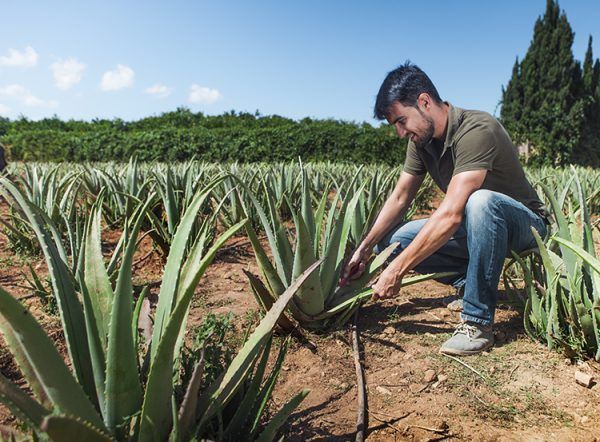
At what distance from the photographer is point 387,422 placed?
1435 mm

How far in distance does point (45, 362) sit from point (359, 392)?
1.01m

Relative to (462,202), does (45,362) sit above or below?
below

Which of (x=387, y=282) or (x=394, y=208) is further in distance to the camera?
(x=394, y=208)

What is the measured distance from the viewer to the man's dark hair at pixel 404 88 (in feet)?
6.88

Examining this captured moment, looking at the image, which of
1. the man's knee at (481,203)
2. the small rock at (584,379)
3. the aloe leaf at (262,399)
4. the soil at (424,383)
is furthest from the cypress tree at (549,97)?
the aloe leaf at (262,399)

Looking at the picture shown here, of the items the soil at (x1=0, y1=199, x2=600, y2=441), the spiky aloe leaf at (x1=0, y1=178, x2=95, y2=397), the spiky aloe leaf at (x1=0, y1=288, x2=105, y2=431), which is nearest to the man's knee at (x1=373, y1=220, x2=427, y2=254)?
the soil at (x1=0, y1=199, x2=600, y2=441)

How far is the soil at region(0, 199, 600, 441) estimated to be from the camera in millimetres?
1399

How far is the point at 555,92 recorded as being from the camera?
1825 centimetres

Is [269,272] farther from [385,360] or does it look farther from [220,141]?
[220,141]

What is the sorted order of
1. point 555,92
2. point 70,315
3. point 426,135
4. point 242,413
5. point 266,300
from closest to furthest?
1. point 70,315
2. point 242,413
3. point 266,300
4. point 426,135
5. point 555,92

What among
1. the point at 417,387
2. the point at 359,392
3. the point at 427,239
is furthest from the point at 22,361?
the point at 427,239

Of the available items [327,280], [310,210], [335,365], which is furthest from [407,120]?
[335,365]

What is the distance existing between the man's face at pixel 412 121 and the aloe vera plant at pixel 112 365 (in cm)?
128

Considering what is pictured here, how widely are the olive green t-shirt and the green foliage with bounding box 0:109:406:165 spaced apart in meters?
9.13
